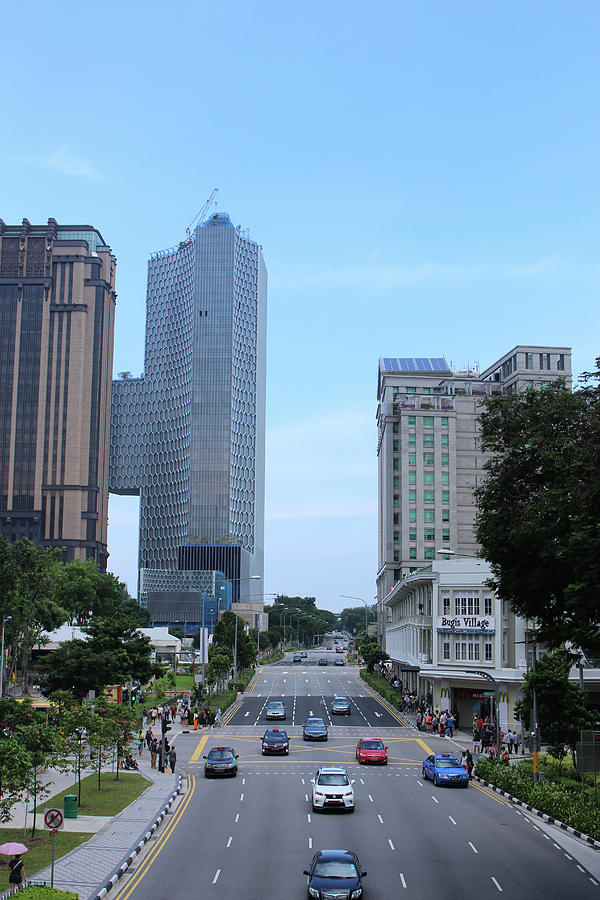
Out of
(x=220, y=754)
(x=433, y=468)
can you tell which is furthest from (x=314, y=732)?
(x=433, y=468)

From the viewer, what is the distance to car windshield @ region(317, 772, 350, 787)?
1359 inches

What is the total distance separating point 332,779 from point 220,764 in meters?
9.98

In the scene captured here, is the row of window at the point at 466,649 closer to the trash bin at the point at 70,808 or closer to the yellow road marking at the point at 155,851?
the yellow road marking at the point at 155,851

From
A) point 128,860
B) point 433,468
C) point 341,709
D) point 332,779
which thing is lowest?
point 341,709

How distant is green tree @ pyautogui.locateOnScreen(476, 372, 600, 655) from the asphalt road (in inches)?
252

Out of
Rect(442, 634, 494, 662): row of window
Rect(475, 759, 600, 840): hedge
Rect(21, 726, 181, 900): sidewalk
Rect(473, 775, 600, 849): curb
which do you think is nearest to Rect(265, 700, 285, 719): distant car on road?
Rect(442, 634, 494, 662): row of window

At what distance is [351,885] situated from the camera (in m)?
20.8

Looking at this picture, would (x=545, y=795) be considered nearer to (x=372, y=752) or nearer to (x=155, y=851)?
(x=372, y=752)

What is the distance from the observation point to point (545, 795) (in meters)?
34.9

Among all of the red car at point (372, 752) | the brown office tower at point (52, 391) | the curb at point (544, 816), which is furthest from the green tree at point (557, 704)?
the brown office tower at point (52, 391)

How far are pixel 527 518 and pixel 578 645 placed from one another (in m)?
4.02

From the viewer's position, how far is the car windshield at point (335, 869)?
21203 mm

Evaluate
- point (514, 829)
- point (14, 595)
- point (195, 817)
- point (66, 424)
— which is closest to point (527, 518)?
point (514, 829)

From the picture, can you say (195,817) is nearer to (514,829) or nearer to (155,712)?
(514,829)
